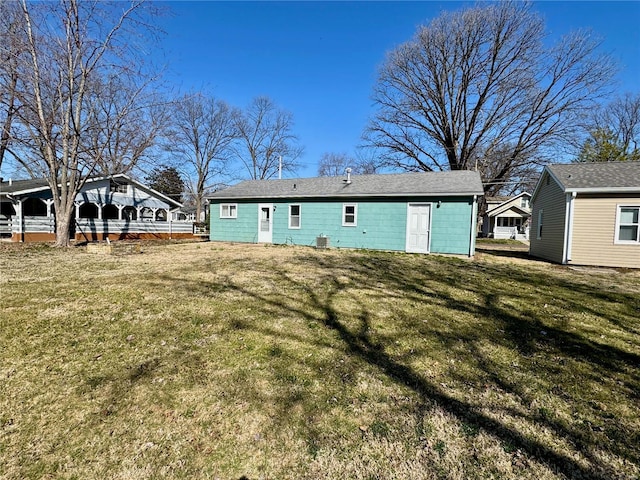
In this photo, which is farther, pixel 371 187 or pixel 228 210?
pixel 228 210

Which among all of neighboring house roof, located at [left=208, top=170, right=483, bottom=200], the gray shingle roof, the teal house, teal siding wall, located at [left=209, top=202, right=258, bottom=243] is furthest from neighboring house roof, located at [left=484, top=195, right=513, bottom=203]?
teal siding wall, located at [left=209, top=202, right=258, bottom=243]

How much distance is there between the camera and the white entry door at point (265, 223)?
1574 cm

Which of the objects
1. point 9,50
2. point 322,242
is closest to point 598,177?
point 322,242

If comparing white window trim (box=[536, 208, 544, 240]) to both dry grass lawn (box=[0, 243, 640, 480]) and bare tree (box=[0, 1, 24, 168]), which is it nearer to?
dry grass lawn (box=[0, 243, 640, 480])

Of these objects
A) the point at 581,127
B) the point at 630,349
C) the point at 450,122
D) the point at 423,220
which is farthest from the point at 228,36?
the point at 581,127

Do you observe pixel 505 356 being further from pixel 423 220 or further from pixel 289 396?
pixel 423 220

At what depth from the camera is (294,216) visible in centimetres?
1524

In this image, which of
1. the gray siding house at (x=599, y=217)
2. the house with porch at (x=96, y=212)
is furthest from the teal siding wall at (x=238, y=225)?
the gray siding house at (x=599, y=217)

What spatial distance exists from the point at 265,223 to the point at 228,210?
2497 millimetres

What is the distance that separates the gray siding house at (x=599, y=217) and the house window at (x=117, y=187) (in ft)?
77.6

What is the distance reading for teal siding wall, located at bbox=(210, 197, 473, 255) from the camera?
12055mm

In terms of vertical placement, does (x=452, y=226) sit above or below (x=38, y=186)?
below

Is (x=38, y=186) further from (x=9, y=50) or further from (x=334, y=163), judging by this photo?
(x=334, y=163)

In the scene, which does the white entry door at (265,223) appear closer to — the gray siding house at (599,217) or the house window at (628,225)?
the gray siding house at (599,217)
